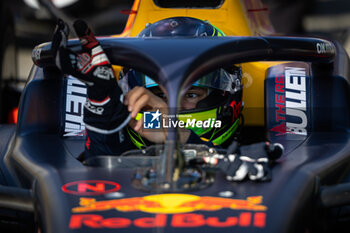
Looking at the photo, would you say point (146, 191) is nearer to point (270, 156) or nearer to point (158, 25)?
point (270, 156)

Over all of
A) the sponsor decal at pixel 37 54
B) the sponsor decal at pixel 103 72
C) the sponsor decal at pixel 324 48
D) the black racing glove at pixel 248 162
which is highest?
the sponsor decal at pixel 324 48

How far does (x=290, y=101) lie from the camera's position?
9.29ft

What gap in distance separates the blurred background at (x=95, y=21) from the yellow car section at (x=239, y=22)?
159 cm

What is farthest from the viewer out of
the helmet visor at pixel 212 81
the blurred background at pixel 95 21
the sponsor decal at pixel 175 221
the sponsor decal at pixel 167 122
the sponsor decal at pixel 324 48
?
the blurred background at pixel 95 21

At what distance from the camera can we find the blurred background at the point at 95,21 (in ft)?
16.4

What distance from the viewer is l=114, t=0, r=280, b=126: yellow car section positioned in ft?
10.3

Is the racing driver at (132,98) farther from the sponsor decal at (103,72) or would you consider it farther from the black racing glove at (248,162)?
the black racing glove at (248,162)

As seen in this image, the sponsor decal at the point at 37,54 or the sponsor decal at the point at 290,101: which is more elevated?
the sponsor decal at the point at 37,54

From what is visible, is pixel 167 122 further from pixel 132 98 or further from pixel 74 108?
pixel 74 108

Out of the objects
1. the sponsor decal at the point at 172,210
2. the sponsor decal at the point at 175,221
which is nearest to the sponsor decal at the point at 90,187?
the sponsor decal at the point at 172,210

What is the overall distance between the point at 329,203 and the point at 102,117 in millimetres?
868

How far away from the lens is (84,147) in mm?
2604

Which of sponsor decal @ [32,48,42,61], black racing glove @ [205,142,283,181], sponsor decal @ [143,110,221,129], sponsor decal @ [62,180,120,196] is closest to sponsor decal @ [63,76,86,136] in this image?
sponsor decal @ [32,48,42,61]

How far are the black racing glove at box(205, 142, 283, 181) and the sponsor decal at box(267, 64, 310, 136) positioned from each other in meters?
0.67
